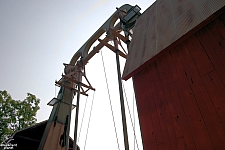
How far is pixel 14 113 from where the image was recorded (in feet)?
53.1

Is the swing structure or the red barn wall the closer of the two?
the red barn wall

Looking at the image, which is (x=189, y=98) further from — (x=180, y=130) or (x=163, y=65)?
(x=163, y=65)

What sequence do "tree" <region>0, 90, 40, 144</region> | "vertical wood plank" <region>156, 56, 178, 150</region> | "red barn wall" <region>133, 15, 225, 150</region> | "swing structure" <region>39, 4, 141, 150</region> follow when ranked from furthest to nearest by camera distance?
"tree" <region>0, 90, 40, 144</region>
"swing structure" <region>39, 4, 141, 150</region>
"vertical wood plank" <region>156, 56, 178, 150</region>
"red barn wall" <region>133, 15, 225, 150</region>

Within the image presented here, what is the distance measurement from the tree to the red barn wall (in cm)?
1612

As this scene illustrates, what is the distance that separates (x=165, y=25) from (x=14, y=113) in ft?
57.0

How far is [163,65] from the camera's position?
137 inches

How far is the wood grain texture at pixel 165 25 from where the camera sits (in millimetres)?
3038

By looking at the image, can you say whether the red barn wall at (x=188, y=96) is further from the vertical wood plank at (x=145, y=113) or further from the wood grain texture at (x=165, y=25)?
the wood grain texture at (x=165, y=25)

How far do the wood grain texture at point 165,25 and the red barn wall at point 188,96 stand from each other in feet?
0.58

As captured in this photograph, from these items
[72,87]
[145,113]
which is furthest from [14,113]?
[145,113]

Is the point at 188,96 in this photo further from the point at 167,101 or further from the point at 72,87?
the point at 72,87

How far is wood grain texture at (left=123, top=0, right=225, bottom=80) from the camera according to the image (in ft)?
9.97

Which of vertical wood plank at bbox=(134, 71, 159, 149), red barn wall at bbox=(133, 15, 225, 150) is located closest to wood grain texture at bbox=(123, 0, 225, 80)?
red barn wall at bbox=(133, 15, 225, 150)

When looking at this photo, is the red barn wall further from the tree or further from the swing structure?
the tree
